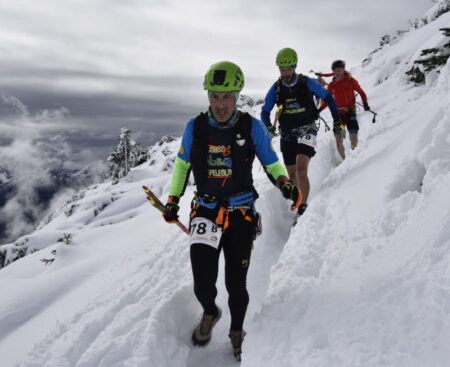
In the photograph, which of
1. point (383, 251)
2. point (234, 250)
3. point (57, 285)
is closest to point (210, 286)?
point (234, 250)

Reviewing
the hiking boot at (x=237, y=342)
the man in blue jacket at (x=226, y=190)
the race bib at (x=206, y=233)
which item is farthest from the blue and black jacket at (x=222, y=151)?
the hiking boot at (x=237, y=342)

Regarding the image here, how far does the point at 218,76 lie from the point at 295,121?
12.6ft

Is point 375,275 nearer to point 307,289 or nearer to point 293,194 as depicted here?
point 307,289

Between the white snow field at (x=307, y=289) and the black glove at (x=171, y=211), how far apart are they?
1.24 metres

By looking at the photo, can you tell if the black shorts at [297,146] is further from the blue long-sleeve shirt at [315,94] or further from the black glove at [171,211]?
the black glove at [171,211]

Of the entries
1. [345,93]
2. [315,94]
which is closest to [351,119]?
[345,93]

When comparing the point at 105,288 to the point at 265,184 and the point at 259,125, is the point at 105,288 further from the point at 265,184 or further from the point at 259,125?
the point at 265,184

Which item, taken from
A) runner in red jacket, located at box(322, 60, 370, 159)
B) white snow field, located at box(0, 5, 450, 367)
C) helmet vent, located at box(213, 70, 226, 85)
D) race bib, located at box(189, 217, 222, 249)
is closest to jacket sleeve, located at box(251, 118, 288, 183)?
helmet vent, located at box(213, 70, 226, 85)

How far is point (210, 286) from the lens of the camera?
430 centimetres

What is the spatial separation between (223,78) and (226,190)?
1.21 metres

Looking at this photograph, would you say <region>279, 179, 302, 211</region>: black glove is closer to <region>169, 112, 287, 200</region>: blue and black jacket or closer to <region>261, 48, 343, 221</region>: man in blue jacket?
<region>169, 112, 287, 200</region>: blue and black jacket

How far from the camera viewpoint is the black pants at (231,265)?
421 cm

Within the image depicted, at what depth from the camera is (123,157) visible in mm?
73500

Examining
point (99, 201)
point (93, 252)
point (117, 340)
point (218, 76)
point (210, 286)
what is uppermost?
point (218, 76)
